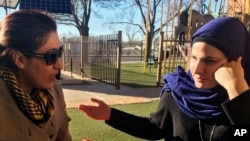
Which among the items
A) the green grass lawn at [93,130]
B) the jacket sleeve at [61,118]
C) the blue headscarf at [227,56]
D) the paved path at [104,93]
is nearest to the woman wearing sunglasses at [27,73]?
the jacket sleeve at [61,118]

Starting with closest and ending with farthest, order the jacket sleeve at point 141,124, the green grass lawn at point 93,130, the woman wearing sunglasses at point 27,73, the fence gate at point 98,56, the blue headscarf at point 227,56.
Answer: the woman wearing sunglasses at point 27,73
the blue headscarf at point 227,56
the jacket sleeve at point 141,124
the green grass lawn at point 93,130
the fence gate at point 98,56

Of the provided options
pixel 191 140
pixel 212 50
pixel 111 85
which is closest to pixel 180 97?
pixel 191 140

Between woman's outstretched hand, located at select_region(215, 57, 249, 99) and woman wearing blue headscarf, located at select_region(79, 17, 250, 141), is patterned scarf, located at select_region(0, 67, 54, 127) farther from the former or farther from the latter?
woman's outstretched hand, located at select_region(215, 57, 249, 99)

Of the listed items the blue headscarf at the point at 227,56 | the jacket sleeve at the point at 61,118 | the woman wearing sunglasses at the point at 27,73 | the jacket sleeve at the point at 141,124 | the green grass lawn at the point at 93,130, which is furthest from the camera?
the green grass lawn at the point at 93,130

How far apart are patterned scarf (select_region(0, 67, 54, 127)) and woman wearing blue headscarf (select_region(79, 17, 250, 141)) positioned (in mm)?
350

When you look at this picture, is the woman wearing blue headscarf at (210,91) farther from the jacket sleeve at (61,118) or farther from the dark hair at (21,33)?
the dark hair at (21,33)

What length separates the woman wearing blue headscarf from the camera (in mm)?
1748

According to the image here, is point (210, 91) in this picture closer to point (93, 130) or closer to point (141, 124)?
point (141, 124)

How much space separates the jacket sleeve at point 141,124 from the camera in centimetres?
221

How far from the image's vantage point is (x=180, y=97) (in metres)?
2.05

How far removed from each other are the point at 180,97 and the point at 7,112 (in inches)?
40.0

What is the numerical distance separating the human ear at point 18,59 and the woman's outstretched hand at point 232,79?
3.45 feet

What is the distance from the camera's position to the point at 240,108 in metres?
1.73

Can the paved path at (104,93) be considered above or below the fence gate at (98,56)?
below
